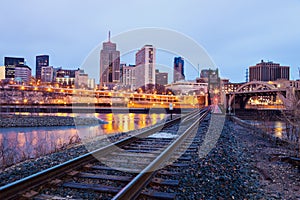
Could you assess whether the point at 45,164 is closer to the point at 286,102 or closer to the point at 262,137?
the point at 286,102

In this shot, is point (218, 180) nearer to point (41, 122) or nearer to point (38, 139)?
point (38, 139)

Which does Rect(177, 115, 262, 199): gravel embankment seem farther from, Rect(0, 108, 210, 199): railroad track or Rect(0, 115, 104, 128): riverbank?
Rect(0, 115, 104, 128): riverbank

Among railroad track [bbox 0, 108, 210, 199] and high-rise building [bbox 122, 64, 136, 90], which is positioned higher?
high-rise building [bbox 122, 64, 136, 90]

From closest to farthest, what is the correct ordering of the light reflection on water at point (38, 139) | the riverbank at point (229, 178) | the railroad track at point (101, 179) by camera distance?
1. the railroad track at point (101, 179)
2. the riverbank at point (229, 178)
3. the light reflection on water at point (38, 139)

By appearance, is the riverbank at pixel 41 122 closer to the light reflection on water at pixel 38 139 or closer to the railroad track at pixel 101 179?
the light reflection on water at pixel 38 139

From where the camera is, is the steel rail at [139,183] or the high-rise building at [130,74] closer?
the steel rail at [139,183]

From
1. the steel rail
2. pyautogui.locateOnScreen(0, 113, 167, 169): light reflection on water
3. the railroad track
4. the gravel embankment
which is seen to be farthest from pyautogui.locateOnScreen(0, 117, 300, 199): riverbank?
pyautogui.locateOnScreen(0, 113, 167, 169): light reflection on water

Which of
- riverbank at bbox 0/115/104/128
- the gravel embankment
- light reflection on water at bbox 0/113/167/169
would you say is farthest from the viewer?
riverbank at bbox 0/115/104/128

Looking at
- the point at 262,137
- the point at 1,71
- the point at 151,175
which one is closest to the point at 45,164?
the point at 151,175

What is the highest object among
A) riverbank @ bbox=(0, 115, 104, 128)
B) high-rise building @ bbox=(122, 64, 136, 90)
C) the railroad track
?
high-rise building @ bbox=(122, 64, 136, 90)

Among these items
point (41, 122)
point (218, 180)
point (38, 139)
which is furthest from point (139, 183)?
point (41, 122)

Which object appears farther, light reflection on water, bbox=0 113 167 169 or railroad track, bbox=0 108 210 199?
light reflection on water, bbox=0 113 167 169

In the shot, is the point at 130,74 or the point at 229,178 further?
the point at 130,74

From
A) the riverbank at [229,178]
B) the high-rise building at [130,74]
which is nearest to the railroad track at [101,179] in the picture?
the riverbank at [229,178]
